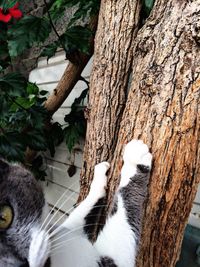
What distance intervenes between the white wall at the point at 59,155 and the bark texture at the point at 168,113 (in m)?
1.32

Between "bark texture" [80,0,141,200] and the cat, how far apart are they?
14 centimetres

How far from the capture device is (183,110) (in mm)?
941

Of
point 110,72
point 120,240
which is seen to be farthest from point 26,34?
point 120,240

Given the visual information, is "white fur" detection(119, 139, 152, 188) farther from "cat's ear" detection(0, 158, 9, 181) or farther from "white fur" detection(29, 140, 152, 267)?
"cat's ear" detection(0, 158, 9, 181)

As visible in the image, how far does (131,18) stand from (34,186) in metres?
0.61

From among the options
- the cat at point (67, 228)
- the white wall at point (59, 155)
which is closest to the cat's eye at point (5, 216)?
the cat at point (67, 228)

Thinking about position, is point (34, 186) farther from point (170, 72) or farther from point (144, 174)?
point (170, 72)

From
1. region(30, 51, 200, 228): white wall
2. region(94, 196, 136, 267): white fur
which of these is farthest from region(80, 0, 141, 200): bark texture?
region(30, 51, 200, 228): white wall

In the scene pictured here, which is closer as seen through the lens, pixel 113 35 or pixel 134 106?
pixel 134 106

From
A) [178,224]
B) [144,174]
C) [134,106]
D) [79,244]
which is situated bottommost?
[79,244]

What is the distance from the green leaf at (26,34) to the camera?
152cm

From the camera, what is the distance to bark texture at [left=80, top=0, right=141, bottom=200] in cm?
124

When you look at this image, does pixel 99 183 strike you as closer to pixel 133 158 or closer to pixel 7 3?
pixel 133 158

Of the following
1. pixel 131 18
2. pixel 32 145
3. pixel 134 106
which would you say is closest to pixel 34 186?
pixel 134 106
